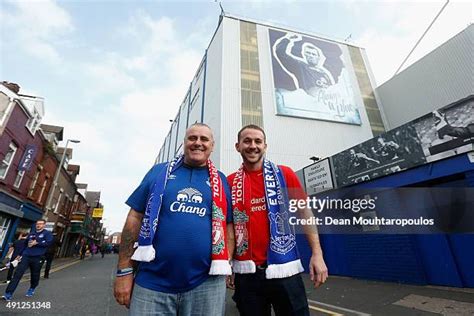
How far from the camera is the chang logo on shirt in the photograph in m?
1.80

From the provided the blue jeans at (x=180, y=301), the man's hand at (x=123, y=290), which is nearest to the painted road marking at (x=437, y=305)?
the blue jeans at (x=180, y=301)

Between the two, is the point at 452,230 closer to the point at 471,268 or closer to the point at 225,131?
the point at 471,268

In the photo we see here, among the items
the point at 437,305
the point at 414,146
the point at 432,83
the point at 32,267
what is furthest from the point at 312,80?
the point at 32,267

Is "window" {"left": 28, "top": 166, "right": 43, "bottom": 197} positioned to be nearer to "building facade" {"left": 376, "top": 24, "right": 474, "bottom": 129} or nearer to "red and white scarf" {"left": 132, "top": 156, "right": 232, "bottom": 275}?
"red and white scarf" {"left": 132, "top": 156, "right": 232, "bottom": 275}

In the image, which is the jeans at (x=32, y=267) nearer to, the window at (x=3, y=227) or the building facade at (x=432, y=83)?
the window at (x=3, y=227)

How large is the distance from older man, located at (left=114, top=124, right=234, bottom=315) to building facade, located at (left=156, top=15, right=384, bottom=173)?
1898cm

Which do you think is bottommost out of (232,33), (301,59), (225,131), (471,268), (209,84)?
→ (471,268)

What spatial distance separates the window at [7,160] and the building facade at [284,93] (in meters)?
13.1

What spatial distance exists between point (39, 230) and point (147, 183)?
21.5ft

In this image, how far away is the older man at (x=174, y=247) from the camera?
5.32 feet

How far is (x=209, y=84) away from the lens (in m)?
28.3

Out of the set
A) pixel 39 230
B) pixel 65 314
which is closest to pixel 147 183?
pixel 65 314

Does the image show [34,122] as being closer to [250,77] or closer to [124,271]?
[124,271]

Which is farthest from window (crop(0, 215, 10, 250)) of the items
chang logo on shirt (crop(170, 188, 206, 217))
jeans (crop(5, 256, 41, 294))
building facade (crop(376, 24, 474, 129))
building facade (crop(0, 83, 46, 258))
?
building facade (crop(376, 24, 474, 129))
